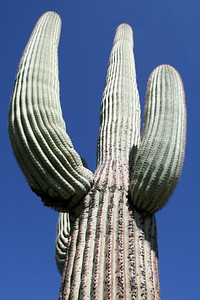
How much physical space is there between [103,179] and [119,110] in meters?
0.91

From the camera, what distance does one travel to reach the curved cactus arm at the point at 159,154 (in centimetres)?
332

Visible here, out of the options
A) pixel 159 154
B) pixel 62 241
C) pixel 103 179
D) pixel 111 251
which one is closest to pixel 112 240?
pixel 111 251

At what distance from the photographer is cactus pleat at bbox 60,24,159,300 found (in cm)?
295

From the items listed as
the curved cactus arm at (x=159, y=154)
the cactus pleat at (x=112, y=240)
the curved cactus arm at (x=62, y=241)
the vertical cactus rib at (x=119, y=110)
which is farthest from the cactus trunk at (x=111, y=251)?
the curved cactus arm at (x=62, y=241)

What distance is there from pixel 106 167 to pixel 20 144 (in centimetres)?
75

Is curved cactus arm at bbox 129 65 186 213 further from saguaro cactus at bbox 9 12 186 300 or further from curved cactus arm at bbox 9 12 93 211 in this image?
curved cactus arm at bbox 9 12 93 211

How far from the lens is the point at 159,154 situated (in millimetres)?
3354

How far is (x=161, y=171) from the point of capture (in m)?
→ 3.32

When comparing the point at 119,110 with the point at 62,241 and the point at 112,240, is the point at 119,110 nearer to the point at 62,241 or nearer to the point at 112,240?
the point at 62,241

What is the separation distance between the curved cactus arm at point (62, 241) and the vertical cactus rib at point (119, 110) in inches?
35.7

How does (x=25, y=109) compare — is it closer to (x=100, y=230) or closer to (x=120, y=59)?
(x=100, y=230)

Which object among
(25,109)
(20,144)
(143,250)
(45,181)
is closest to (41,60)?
(25,109)

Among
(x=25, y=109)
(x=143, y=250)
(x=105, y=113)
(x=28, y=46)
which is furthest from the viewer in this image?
(x=105, y=113)

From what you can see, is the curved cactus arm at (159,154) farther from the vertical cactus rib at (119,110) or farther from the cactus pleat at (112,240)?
the vertical cactus rib at (119,110)
